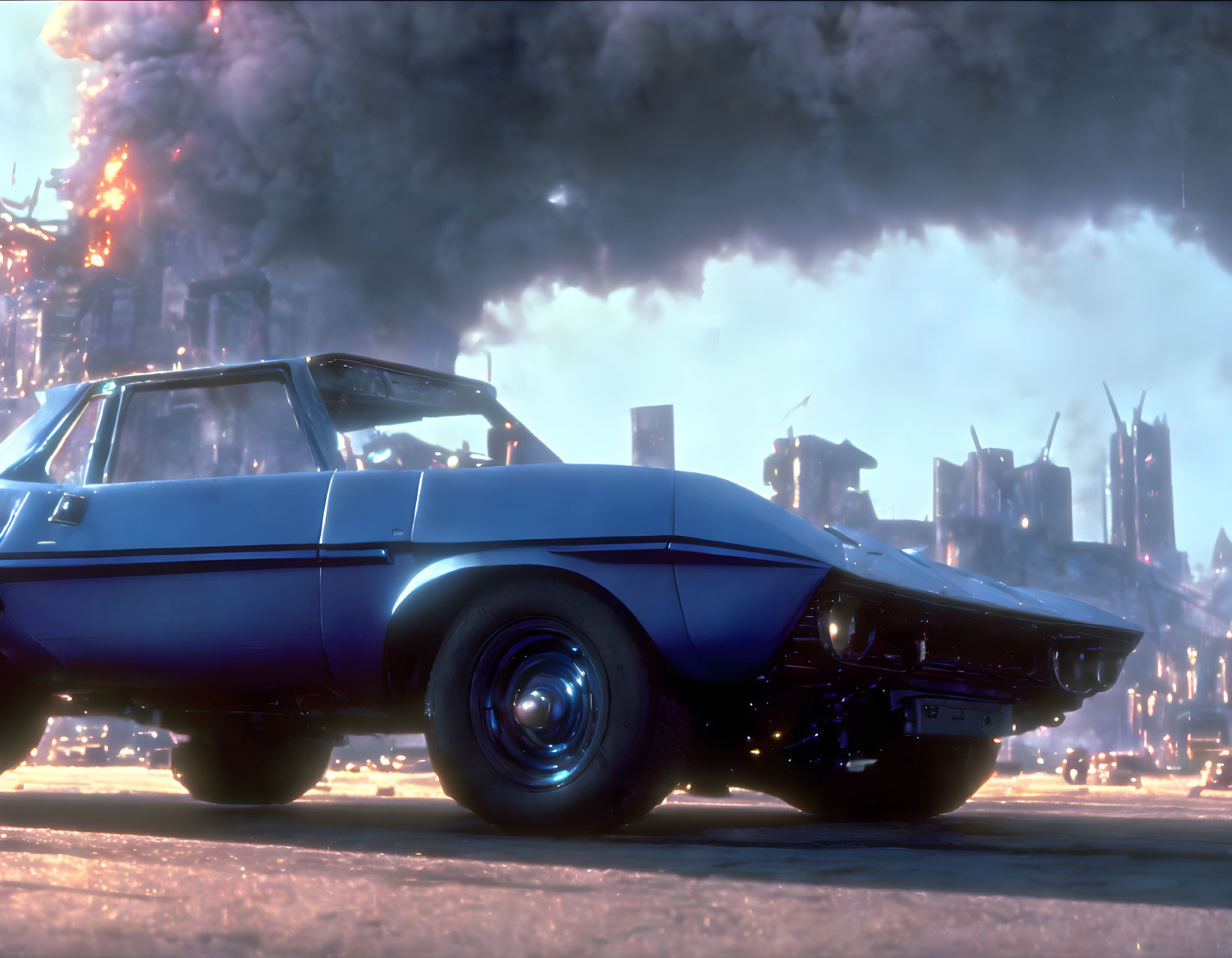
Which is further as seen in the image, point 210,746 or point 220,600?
point 210,746

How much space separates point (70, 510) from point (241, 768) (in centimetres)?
156

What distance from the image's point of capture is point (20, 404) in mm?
99250

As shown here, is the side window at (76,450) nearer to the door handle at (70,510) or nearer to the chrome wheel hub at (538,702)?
the door handle at (70,510)

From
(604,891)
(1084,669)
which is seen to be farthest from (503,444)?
(604,891)

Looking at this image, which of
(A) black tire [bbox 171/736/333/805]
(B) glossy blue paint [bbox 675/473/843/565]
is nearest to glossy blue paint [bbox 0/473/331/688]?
(B) glossy blue paint [bbox 675/473/843/565]

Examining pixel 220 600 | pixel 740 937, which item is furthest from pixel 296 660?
pixel 740 937

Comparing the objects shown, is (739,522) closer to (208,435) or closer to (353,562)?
(353,562)

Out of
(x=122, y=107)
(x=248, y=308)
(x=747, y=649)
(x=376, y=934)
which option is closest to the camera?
(x=376, y=934)

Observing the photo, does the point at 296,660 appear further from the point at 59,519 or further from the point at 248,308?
the point at 248,308

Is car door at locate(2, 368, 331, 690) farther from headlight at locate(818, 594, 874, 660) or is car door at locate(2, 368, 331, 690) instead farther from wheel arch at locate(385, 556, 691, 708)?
headlight at locate(818, 594, 874, 660)

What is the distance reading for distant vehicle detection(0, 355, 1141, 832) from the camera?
122 inches

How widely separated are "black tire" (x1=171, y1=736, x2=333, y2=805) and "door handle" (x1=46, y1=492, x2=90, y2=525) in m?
1.42

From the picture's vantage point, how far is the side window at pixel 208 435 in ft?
12.5

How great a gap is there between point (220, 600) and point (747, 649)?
5.00ft
